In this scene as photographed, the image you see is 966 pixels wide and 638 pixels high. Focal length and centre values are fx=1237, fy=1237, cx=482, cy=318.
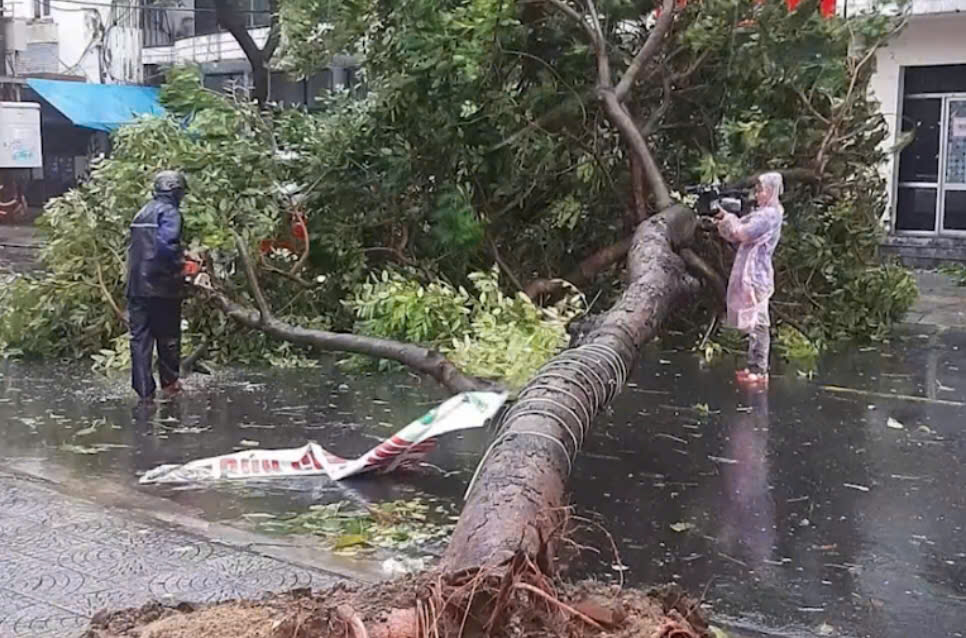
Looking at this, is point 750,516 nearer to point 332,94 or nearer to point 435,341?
point 435,341

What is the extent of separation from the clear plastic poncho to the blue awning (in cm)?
2347

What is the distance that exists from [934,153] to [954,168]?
0.38 metres

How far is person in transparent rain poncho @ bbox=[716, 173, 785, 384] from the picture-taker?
9.52 m

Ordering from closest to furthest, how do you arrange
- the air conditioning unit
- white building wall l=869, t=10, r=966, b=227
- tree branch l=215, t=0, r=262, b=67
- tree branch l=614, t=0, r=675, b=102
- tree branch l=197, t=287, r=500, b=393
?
tree branch l=197, t=287, r=500, b=393 < tree branch l=614, t=0, r=675, b=102 < white building wall l=869, t=10, r=966, b=227 < tree branch l=215, t=0, r=262, b=67 < the air conditioning unit

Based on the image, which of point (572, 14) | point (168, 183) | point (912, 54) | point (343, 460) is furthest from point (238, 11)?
point (343, 460)

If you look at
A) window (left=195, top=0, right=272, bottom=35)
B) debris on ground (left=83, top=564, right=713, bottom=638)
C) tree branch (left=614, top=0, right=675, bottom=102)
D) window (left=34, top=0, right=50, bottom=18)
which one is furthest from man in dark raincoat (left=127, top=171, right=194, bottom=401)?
window (left=34, top=0, right=50, bottom=18)

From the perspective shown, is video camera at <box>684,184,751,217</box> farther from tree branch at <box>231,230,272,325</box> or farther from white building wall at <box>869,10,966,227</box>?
white building wall at <box>869,10,966,227</box>

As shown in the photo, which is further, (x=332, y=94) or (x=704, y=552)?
(x=332, y=94)

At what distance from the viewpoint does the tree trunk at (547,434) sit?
3.55 m

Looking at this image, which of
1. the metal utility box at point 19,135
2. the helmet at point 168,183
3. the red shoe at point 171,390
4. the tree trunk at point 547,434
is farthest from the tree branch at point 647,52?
the metal utility box at point 19,135

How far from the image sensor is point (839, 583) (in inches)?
212

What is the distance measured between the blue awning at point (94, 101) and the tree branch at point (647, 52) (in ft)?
74.4

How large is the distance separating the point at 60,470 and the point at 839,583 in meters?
4.48

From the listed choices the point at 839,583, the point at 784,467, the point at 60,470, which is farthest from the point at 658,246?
the point at 60,470
